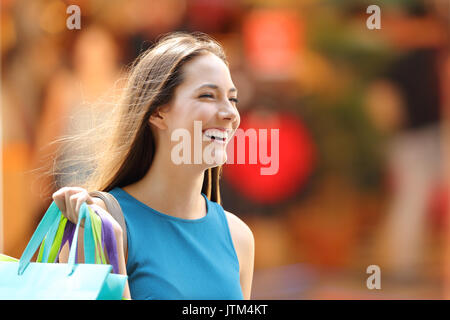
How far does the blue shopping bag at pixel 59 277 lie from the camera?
127cm

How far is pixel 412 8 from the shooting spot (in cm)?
465

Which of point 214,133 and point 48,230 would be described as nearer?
point 48,230

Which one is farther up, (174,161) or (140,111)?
(140,111)

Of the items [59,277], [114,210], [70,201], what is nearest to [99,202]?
[114,210]

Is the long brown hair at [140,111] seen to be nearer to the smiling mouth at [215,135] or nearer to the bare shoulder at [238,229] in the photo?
the smiling mouth at [215,135]

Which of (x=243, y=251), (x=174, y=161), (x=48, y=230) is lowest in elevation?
(x=243, y=251)

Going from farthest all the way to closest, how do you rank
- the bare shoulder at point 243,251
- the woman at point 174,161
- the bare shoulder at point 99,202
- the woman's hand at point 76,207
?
the bare shoulder at point 243,251 → the woman at point 174,161 → the bare shoulder at point 99,202 → the woman's hand at point 76,207

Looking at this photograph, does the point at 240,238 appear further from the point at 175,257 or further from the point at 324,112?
the point at 324,112

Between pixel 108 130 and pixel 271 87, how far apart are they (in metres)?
2.88

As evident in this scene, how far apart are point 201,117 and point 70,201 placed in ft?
1.58

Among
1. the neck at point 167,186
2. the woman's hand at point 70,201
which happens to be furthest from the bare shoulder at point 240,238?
the woman's hand at point 70,201

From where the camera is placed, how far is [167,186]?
1.77m
